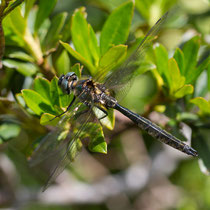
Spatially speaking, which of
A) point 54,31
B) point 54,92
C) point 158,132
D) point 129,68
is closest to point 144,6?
point 129,68

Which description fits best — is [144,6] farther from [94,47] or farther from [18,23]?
[18,23]

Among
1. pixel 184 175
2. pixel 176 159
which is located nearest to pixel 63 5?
pixel 176 159

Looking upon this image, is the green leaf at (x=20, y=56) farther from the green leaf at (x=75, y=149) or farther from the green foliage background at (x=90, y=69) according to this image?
the green leaf at (x=75, y=149)

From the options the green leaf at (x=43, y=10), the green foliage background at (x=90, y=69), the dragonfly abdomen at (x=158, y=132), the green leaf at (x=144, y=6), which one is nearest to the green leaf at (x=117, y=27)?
the green foliage background at (x=90, y=69)

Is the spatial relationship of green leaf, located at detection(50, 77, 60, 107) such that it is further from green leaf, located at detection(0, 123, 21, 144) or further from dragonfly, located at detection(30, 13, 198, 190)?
green leaf, located at detection(0, 123, 21, 144)

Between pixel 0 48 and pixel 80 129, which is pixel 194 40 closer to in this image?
pixel 80 129

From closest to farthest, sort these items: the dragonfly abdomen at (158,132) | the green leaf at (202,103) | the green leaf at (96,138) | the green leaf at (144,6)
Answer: the green leaf at (96,138), the green leaf at (202,103), the dragonfly abdomen at (158,132), the green leaf at (144,6)

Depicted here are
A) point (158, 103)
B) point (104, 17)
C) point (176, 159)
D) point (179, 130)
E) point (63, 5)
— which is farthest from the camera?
point (176, 159)
